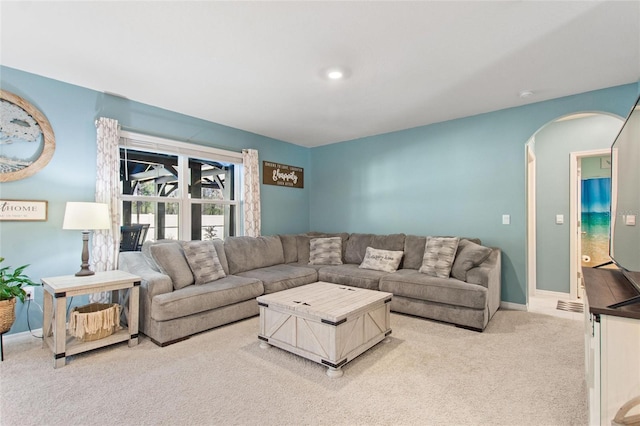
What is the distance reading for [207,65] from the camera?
8.69 ft

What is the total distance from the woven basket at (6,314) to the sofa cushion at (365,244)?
11.9ft

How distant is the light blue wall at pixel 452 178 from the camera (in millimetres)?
3637

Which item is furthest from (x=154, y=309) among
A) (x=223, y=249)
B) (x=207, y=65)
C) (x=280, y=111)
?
Result: (x=280, y=111)

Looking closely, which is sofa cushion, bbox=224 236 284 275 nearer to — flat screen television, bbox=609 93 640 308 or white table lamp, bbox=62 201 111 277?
white table lamp, bbox=62 201 111 277

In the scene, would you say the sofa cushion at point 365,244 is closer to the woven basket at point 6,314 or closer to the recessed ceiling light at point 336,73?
the recessed ceiling light at point 336,73

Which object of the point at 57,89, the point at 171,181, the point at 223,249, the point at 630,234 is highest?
the point at 57,89

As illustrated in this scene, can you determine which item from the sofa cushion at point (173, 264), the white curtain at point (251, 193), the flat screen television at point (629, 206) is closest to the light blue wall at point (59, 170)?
the sofa cushion at point (173, 264)

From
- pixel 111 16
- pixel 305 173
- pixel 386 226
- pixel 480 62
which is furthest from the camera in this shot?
pixel 305 173

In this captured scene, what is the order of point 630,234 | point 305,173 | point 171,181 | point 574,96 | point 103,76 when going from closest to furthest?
point 630,234, point 103,76, point 574,96, point 171,181, point 305,173

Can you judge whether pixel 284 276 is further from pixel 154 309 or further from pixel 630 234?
→ pixel 630 234

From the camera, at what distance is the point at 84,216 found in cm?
270

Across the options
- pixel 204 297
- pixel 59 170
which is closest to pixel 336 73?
pixel 204 297

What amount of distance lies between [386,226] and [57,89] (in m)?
4.27

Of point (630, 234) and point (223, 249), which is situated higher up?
point (630, 234)
